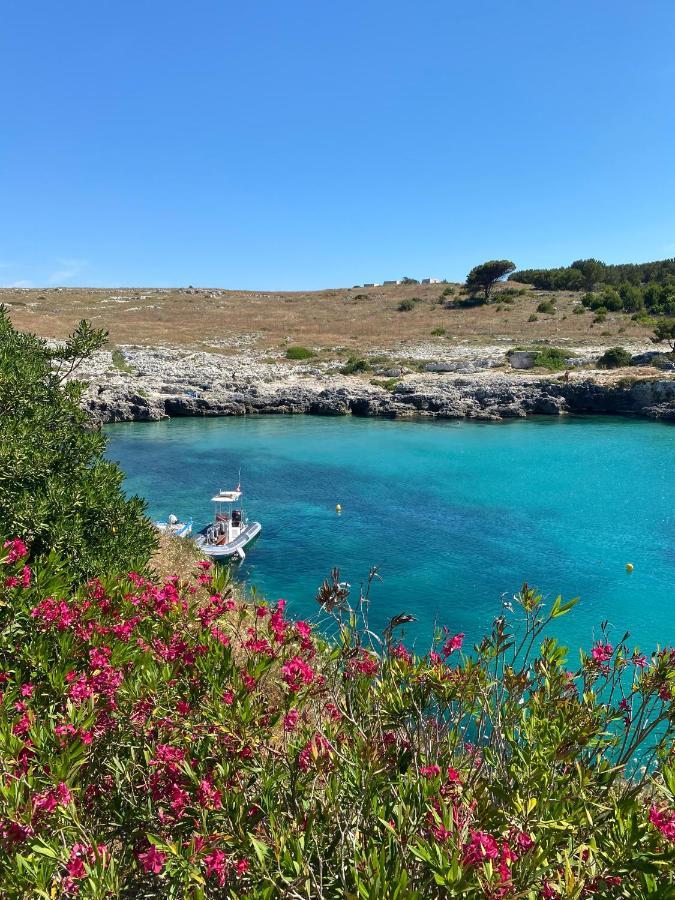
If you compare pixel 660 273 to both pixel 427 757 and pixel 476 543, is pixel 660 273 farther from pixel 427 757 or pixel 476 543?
pixel 427 757

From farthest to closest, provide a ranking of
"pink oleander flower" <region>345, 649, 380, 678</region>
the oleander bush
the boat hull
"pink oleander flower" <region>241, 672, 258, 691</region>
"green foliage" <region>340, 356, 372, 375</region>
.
A: "green foliage" <region>340, 356, 372, 375</region> < the boat hull < "pink oleander flower" <region>345, 649, 380, 678</region> < "pink oleander flower" <region>241, 672, 258, 691</region> < the oleander bush

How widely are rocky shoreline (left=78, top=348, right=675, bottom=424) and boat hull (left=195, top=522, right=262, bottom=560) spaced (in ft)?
112

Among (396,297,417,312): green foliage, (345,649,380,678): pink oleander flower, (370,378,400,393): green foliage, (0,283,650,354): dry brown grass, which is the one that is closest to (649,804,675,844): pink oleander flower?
(345,649,380,678): pink oleander flower

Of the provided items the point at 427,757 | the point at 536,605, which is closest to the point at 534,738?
the point at 427,757

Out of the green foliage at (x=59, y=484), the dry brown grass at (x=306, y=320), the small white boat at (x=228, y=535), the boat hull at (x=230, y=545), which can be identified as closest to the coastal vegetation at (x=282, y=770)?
the green foliage at (x=59, y=484)

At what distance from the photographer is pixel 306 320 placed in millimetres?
100875

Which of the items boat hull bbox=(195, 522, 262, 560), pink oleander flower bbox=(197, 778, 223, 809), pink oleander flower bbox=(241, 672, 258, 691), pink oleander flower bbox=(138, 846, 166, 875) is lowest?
boat hull bbox=(195, 522, 262, 560)

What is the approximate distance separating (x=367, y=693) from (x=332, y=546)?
19.4 meters

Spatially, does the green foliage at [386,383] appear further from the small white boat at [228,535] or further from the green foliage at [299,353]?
the small white boat at [228,535]

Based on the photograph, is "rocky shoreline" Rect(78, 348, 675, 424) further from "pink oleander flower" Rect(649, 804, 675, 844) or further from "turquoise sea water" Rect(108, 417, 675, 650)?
"pink oleander flower" Rect(649, 804, 675, 844)

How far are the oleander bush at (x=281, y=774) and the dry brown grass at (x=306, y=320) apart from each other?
237 ft

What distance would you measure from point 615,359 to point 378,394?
2705 cm

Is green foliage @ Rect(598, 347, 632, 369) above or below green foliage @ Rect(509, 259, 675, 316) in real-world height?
below

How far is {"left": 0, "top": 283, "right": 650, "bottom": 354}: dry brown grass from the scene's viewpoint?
78.9 m
